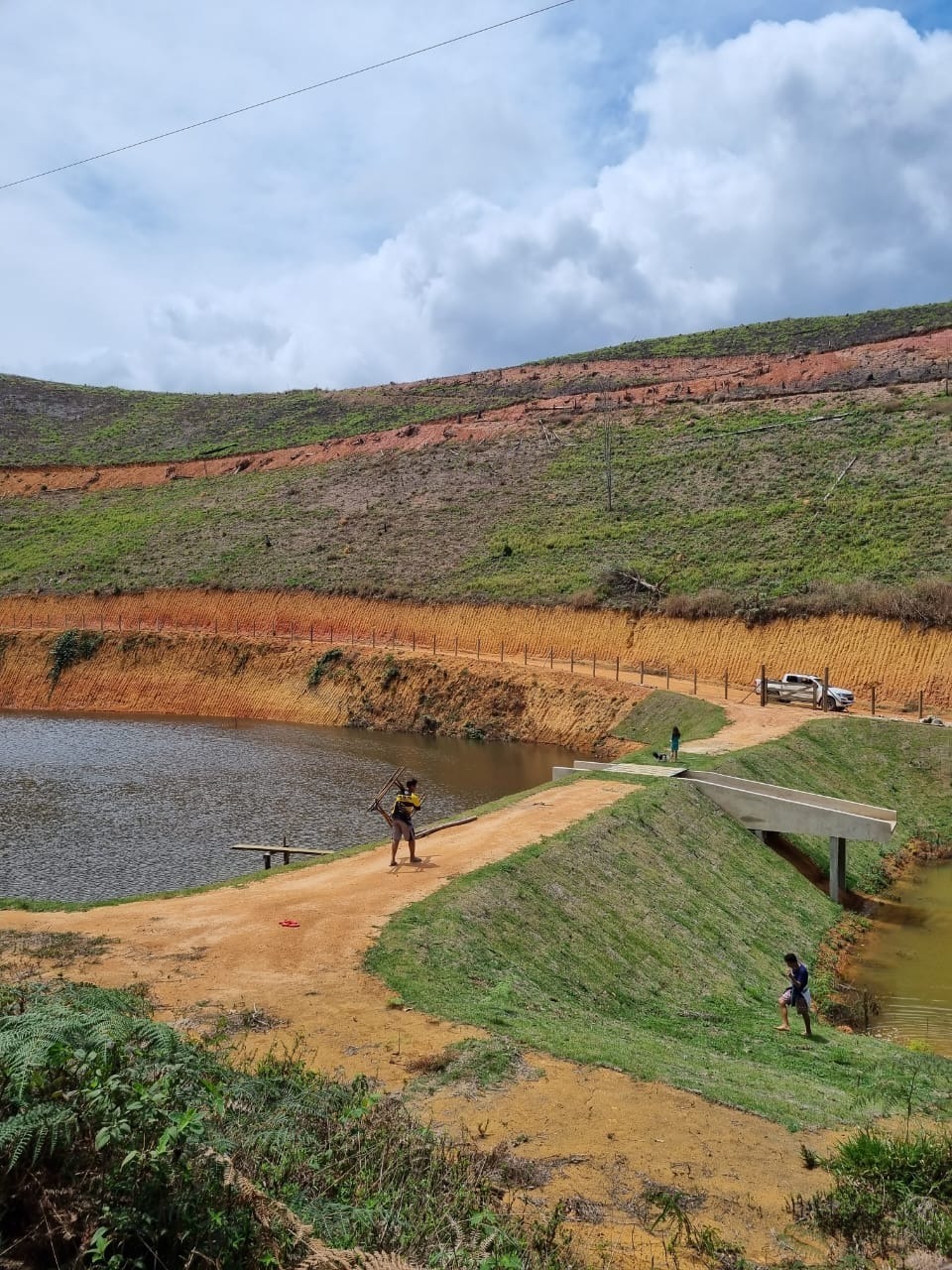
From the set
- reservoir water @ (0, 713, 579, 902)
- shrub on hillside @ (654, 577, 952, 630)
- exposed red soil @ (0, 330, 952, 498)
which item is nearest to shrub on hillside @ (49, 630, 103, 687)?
reservoir water @ (0, 713, 579, 902)

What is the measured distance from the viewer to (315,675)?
47.6 meters

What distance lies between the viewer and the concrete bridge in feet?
69.8

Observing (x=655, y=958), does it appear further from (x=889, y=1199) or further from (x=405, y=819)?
(x=889, y=1199)

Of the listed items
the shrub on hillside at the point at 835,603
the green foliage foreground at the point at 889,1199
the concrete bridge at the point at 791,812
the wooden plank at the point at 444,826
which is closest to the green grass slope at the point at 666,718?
the shrub on hillside at the point at 835,603

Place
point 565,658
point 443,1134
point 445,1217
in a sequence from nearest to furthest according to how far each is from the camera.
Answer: point 445,1217
point 443,1134
point 565,658

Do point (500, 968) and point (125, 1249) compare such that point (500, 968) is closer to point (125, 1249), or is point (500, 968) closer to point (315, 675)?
point (125, 1249)

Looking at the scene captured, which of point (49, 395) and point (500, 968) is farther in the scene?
point (49, 395)

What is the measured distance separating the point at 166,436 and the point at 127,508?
21.9m

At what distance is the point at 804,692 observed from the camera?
36188 mm

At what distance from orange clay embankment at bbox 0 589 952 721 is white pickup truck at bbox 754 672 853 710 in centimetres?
194

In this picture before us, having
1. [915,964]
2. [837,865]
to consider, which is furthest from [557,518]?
[915,964]

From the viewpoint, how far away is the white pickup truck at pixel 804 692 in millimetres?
35344

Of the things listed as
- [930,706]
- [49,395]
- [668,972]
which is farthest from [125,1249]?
[49,395]

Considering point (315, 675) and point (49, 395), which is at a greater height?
point (49, 395)
